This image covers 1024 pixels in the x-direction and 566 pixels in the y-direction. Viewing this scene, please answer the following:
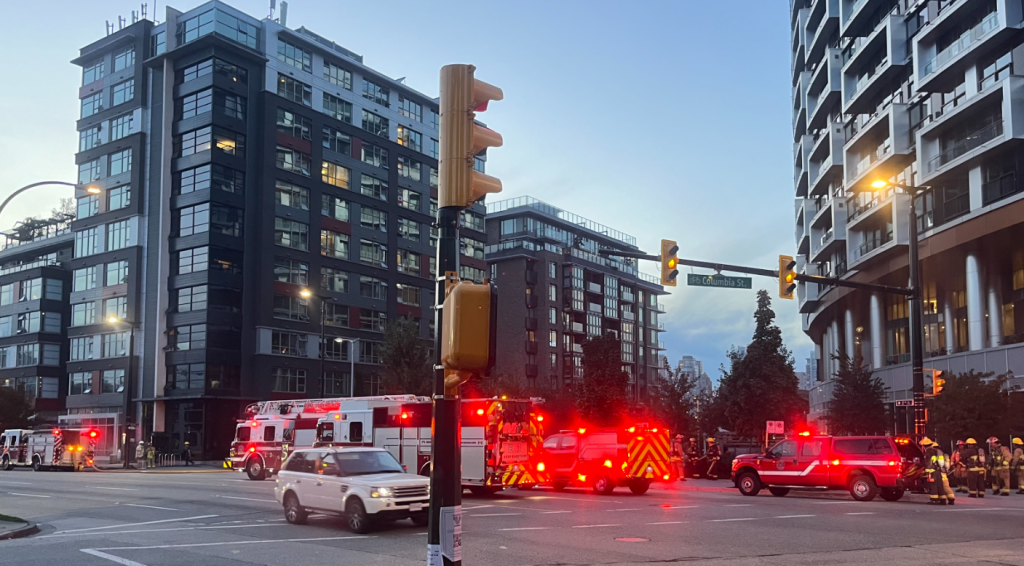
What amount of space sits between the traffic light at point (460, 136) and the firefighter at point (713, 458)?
35050 millimetres

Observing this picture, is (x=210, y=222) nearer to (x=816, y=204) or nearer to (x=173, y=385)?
(x=173, y=385)

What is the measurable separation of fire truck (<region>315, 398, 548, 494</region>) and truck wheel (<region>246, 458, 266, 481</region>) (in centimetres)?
794

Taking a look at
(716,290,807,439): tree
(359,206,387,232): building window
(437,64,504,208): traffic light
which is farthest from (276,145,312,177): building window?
(437,64,504,208): traffic light

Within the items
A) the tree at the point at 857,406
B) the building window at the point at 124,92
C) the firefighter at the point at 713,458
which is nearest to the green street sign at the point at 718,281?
the firefighter at the point at 713,458

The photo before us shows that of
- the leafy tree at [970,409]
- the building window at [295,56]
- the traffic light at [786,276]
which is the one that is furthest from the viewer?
the building window at [295,56]

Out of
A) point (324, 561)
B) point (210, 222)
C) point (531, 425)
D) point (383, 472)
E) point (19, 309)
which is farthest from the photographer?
point (19, 309)

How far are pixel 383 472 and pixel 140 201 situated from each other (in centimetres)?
6018

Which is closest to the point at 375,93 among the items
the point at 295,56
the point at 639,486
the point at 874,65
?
the point at 295,56

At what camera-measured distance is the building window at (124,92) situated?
74.1 metres

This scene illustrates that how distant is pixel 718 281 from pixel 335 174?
189 feet

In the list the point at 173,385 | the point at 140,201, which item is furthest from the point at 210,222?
the point at 173,385

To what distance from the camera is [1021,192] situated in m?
37.9

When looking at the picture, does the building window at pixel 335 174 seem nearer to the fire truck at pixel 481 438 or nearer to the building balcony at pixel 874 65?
the building balcony at pixel 874 65

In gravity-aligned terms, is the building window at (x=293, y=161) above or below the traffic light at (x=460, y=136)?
above
